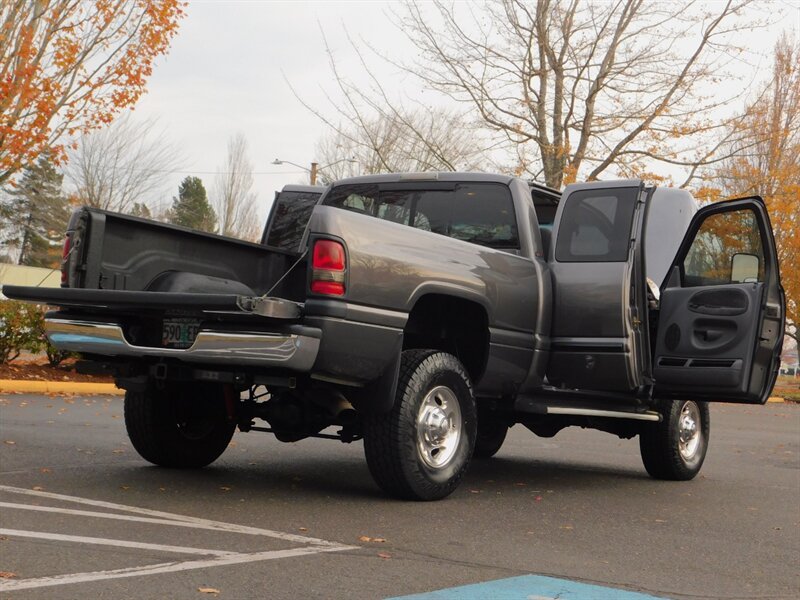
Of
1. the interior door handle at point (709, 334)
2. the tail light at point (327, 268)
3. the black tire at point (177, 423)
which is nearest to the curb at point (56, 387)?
the black tire at point (177, 423)

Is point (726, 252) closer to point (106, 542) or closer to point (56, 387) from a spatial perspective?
point (106, 542)

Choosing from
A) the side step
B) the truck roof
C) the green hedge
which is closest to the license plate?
the truck roof

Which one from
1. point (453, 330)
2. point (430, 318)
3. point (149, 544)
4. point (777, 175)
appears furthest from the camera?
point (777, 175)

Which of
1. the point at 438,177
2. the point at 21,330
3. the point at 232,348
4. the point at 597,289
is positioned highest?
the point at 438,177

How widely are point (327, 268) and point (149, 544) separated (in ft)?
5.94

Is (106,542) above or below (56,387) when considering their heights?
above

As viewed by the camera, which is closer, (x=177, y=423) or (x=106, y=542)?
(x=106, y=542)

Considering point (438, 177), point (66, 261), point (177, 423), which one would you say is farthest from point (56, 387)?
point (66, 261)

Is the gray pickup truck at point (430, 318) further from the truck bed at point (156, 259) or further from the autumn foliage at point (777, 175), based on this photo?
the autumn foliage at point (777, 175)

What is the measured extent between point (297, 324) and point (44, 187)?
6307cm

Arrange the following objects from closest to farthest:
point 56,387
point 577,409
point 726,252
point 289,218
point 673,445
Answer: point 577,409, point 726,252, point 289,218, point 673,445, point 56,387

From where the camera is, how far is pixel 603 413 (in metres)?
7.75

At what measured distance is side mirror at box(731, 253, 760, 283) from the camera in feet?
26.4

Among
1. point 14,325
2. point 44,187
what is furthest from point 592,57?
point 44,187
